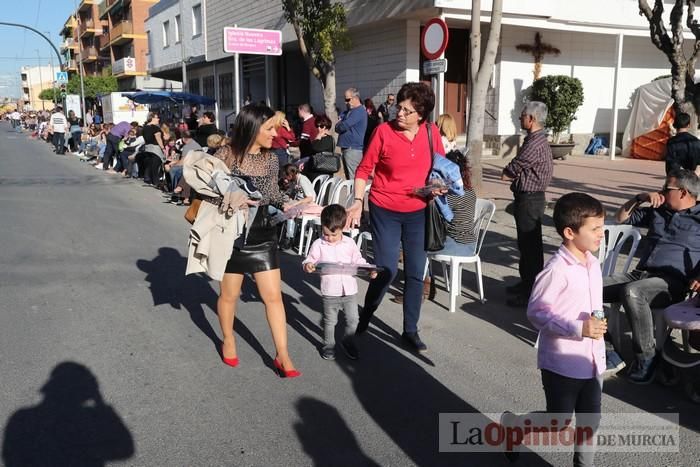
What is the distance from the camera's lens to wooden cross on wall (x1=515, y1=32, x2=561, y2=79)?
56.4 ft

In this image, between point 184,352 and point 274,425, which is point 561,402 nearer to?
point 274,425

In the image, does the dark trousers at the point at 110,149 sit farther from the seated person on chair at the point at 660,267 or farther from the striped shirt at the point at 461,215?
Result: the seated person on chair at the point at 660,267

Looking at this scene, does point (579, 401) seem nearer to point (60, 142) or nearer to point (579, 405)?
point (579, 405)

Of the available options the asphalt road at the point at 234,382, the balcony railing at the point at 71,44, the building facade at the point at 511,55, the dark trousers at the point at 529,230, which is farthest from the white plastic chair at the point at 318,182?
the balcony railing at the point at 71,44

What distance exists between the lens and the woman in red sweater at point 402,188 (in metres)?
4.34

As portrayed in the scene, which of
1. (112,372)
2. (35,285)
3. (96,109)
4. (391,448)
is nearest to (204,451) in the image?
(391,448)

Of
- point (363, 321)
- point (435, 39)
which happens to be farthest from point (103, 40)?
point (363, 321)

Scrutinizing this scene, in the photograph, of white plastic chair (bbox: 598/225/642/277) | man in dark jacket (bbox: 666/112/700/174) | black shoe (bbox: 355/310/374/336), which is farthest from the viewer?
man in dark jacket (bbox: 666/112/700/174)

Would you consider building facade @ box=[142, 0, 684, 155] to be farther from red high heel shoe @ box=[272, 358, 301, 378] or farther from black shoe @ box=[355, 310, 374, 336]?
red high heel shoe @ box=[272, 358, 301, 378]

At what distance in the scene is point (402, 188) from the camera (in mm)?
4410

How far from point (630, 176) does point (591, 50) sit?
248 inches

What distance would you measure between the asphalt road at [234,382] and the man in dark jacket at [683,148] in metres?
2.42

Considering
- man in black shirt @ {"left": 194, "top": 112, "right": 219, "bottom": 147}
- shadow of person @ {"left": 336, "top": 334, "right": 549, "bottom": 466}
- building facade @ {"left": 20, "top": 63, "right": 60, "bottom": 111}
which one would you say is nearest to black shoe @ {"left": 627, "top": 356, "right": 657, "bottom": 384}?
shadow of person @ {"left": 336, "top": 334, "right": 549, "bottom": 466}

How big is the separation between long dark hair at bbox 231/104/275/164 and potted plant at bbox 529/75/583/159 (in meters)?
14.4
